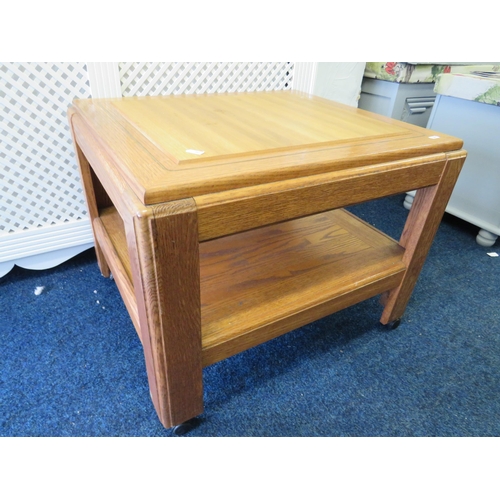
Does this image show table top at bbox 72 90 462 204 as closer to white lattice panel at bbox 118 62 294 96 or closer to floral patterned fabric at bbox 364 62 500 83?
white lattice panel at bbox 118 62 294 96

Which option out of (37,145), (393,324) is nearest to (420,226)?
(393,324)

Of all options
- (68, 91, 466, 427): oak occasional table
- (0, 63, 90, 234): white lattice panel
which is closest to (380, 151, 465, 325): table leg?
(68, 91, 466, 427): oak occasional table

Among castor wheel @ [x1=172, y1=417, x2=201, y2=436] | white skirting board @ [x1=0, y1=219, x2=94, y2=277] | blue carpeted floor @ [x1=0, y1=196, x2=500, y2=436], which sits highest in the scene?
white skirting board @ [x1=0, y1=219, x2=94, y2=277]

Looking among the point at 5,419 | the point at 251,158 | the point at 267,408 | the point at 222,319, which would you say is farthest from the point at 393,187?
the point at 5,419

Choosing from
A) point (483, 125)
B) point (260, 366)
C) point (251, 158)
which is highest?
point (251, 158)

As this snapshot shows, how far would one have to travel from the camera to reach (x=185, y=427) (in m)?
0.66

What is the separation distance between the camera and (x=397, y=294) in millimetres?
836

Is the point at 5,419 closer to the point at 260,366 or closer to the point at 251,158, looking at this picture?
the point at 260,366

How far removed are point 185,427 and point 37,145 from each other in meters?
0.71

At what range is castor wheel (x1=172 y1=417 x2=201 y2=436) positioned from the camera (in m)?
0.65

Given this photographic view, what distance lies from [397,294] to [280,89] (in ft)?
2.23

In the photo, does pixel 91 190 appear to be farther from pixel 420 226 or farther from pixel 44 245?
pixel 420 226

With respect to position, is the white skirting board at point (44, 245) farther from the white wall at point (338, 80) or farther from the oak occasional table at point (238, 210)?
the white wall at point (338, 80)

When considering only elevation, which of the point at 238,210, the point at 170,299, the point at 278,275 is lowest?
the point at 278,275
